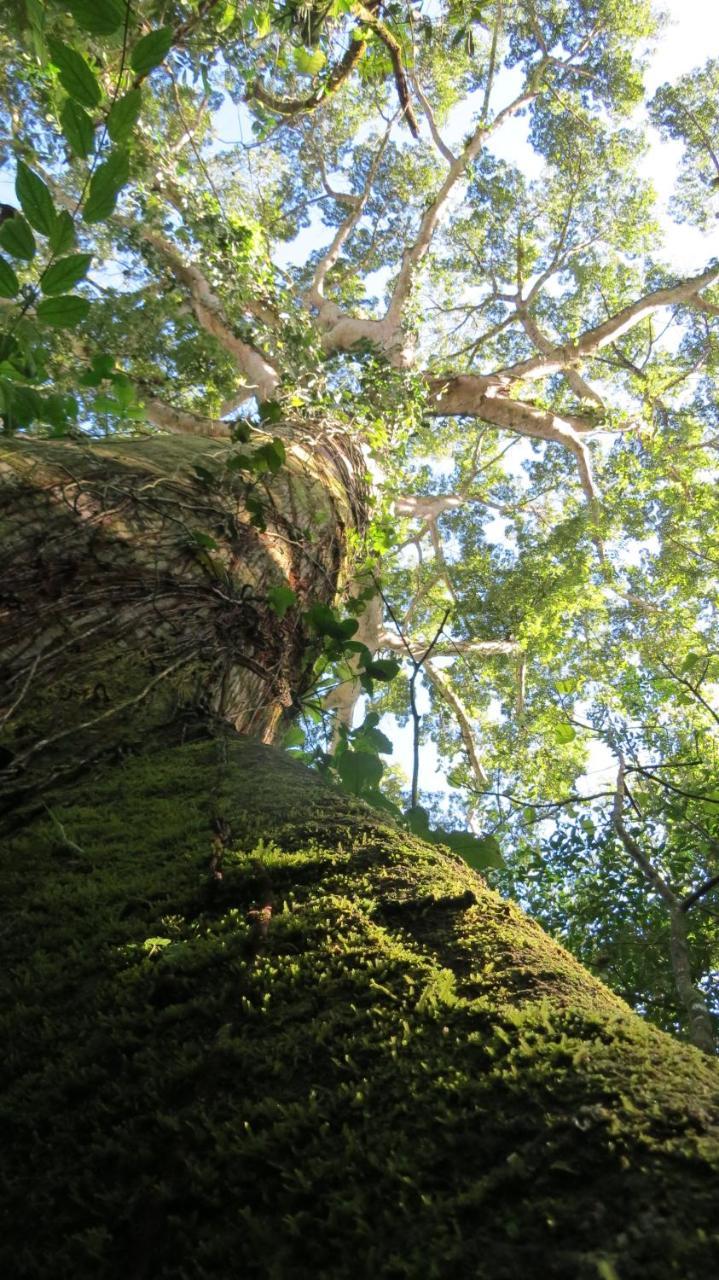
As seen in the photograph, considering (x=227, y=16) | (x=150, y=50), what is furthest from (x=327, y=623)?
(x=227, y=16)

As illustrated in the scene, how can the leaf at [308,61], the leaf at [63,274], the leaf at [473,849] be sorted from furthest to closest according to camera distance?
the leaf at [308,61], the leaf at [473,849], the leaf at [63,274]

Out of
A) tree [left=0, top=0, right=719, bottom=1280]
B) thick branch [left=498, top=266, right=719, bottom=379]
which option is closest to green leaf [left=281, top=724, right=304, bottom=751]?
tree [left=0, top=0, right=719, bottom=1280]

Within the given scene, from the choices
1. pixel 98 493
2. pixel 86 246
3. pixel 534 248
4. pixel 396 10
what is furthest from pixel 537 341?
pixel 98 493

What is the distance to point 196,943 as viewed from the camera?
93 cm

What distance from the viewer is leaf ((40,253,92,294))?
3.92ft

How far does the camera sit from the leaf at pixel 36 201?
1.08 meters

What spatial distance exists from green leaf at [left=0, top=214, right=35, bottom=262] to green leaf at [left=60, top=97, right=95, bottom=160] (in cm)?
14

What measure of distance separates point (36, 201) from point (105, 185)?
11cm

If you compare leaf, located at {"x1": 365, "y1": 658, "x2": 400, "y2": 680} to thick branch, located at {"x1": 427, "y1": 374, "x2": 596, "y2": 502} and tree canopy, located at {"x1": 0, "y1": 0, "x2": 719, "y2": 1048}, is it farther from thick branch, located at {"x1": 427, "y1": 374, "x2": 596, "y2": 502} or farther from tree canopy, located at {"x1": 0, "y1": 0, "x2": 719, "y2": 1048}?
thick branch, located at {"x1": 427, "y1": 374, "x2": 596, "y2": 502}

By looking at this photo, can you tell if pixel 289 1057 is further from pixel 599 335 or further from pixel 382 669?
A: pixel 599 335

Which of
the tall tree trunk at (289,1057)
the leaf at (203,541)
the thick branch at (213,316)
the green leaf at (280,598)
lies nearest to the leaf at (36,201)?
the tall tree trunk at (289,1057)

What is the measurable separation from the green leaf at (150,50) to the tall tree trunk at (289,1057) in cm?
108

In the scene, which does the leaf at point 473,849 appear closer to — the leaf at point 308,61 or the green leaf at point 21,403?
the green leaf at point 21,403

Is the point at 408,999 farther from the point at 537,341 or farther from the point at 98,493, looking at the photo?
the point at 537,341
